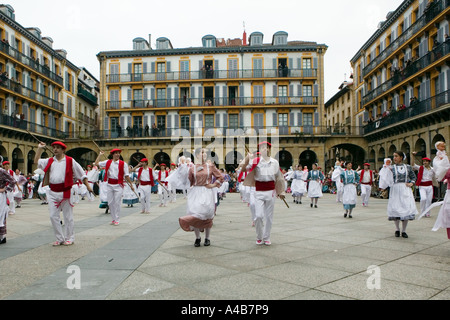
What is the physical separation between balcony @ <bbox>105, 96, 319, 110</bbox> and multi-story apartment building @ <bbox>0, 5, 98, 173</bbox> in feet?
18.4

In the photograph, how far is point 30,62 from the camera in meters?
38.3

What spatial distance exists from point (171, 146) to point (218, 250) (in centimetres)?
3573

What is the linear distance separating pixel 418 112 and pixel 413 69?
3839 millimetres

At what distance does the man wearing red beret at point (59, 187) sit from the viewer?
24.9 ft

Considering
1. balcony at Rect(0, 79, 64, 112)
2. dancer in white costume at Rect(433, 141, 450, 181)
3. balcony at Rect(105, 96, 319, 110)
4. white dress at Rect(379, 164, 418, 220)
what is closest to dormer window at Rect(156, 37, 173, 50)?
balcony at Rect(105, 96, 319, 110)

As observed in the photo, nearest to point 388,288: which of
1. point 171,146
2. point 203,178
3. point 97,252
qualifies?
point 203,178

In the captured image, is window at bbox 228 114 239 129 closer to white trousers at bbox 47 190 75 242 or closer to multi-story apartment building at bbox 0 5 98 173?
multi-story apartment building at bbox 0 5 98 173

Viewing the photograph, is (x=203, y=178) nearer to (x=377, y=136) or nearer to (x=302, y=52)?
(x=377, y=136)

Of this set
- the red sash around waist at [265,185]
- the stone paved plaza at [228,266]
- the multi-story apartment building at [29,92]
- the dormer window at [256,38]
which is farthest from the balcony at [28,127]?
the red sash around waist at [265,185]

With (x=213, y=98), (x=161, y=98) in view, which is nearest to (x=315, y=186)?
(x=213, y=98)

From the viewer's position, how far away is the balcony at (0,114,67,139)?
33125 mm

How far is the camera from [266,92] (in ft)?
144

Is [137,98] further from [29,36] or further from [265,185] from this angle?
[265,185]

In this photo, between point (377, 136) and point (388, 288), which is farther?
point (377, 136)
